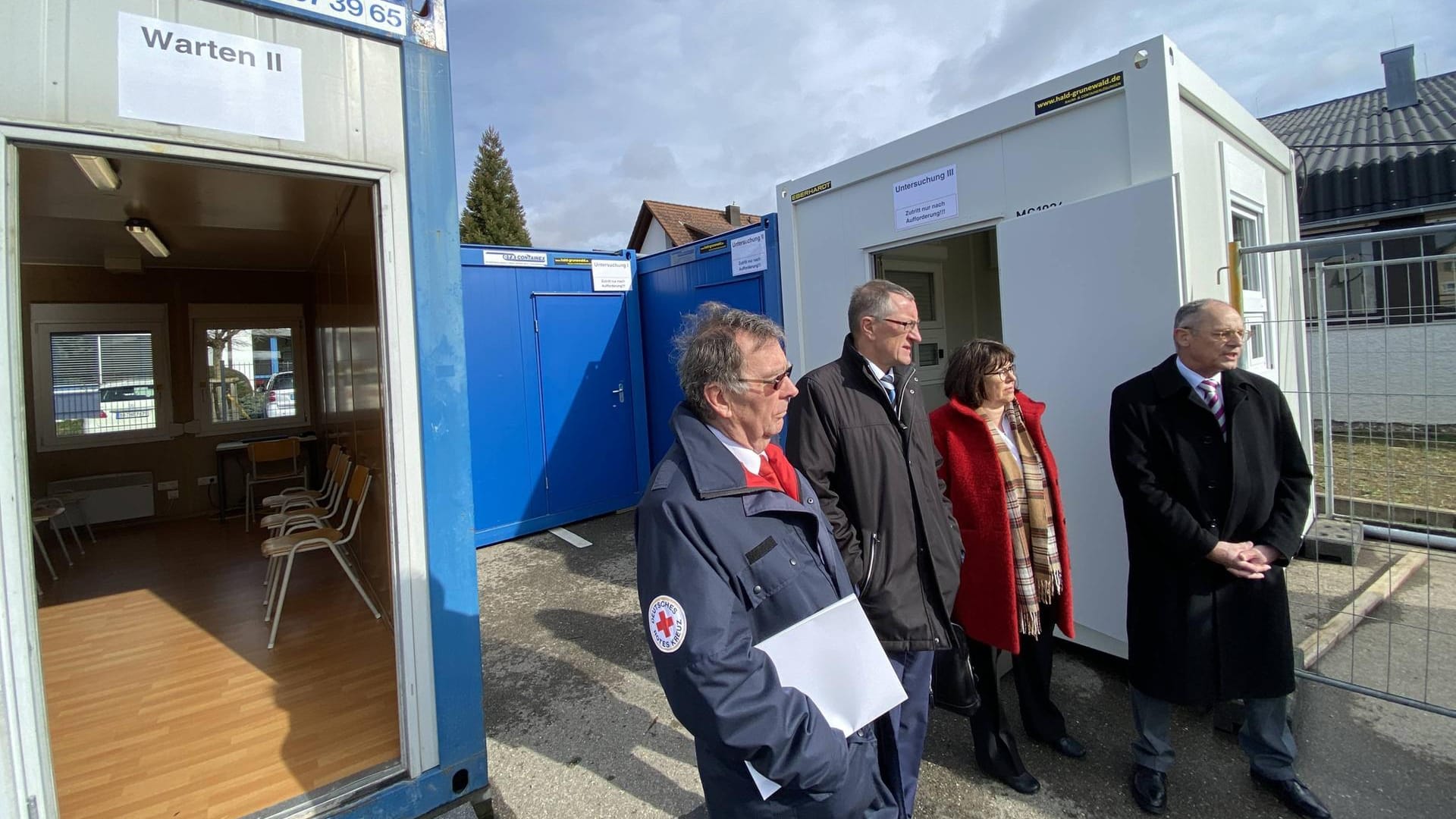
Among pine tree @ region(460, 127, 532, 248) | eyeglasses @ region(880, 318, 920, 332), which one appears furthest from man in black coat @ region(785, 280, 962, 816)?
pine tree @ region(460, 127, 532, 248)

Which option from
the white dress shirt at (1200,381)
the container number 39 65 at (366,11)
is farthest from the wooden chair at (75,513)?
the white dress shirt at (1200,381)

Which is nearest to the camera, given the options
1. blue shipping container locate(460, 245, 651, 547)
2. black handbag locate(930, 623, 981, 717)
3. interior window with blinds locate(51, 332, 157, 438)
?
black handbag locate(930, 623, 981, 717)

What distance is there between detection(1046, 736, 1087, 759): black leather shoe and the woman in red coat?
0.23 m

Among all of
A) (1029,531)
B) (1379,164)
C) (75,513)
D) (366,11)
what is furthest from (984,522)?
(1379,164)

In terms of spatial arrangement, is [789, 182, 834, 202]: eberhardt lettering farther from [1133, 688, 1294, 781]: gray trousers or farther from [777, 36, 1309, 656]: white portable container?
[1133, 688, 1294, 781]: gray trousers

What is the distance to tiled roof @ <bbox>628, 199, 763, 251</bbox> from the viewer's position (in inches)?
851

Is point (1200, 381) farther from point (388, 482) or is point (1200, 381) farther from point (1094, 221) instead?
point (388, 482)

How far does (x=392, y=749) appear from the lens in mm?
2643

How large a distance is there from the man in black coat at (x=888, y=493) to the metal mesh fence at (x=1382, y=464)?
188cm

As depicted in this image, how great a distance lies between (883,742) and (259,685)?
3.17 meters

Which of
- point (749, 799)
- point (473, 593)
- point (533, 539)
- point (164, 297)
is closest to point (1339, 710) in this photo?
point (749, 799)

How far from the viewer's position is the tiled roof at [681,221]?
2161 centimetres

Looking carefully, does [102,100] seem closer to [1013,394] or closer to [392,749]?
[392,749]

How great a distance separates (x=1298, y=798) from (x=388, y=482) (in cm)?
332
